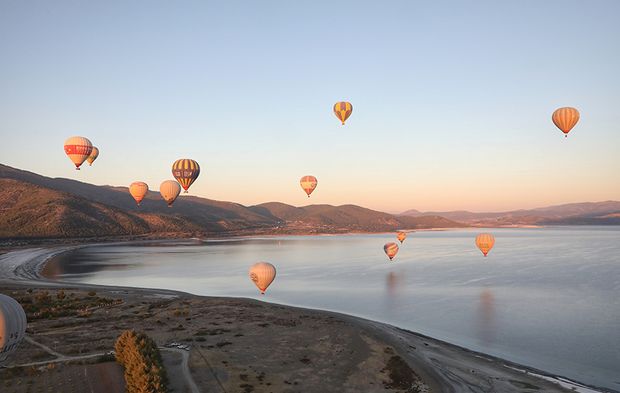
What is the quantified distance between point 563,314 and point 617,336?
7801mm

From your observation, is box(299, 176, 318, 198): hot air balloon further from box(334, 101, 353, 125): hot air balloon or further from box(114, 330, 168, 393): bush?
box(114, 330, 168, 393): bush

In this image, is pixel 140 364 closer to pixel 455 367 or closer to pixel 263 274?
pixel 455 367

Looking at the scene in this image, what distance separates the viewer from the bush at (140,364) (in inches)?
643

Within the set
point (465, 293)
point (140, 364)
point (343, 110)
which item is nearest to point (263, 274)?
point (465, 293)

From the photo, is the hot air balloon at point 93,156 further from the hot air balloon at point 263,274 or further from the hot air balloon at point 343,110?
the hot air balloon at point 263,274

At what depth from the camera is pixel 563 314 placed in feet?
134

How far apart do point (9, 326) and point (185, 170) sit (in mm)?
51268

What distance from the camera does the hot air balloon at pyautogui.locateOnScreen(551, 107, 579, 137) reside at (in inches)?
2291

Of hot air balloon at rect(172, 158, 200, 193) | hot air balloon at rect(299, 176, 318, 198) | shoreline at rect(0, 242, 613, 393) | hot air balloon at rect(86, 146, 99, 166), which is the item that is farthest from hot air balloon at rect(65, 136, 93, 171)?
shoreline at rect(0, 242, 613, 393)

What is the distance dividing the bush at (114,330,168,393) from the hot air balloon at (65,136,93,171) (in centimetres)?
5600

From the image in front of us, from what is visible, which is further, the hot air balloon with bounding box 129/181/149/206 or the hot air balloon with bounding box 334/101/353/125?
the hot air balloon with bounding box 129/181/149/206

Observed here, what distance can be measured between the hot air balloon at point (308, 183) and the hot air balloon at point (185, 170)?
25.7 metres

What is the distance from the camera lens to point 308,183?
3482 inches

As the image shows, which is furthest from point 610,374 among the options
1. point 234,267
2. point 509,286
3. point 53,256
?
point 53,256
